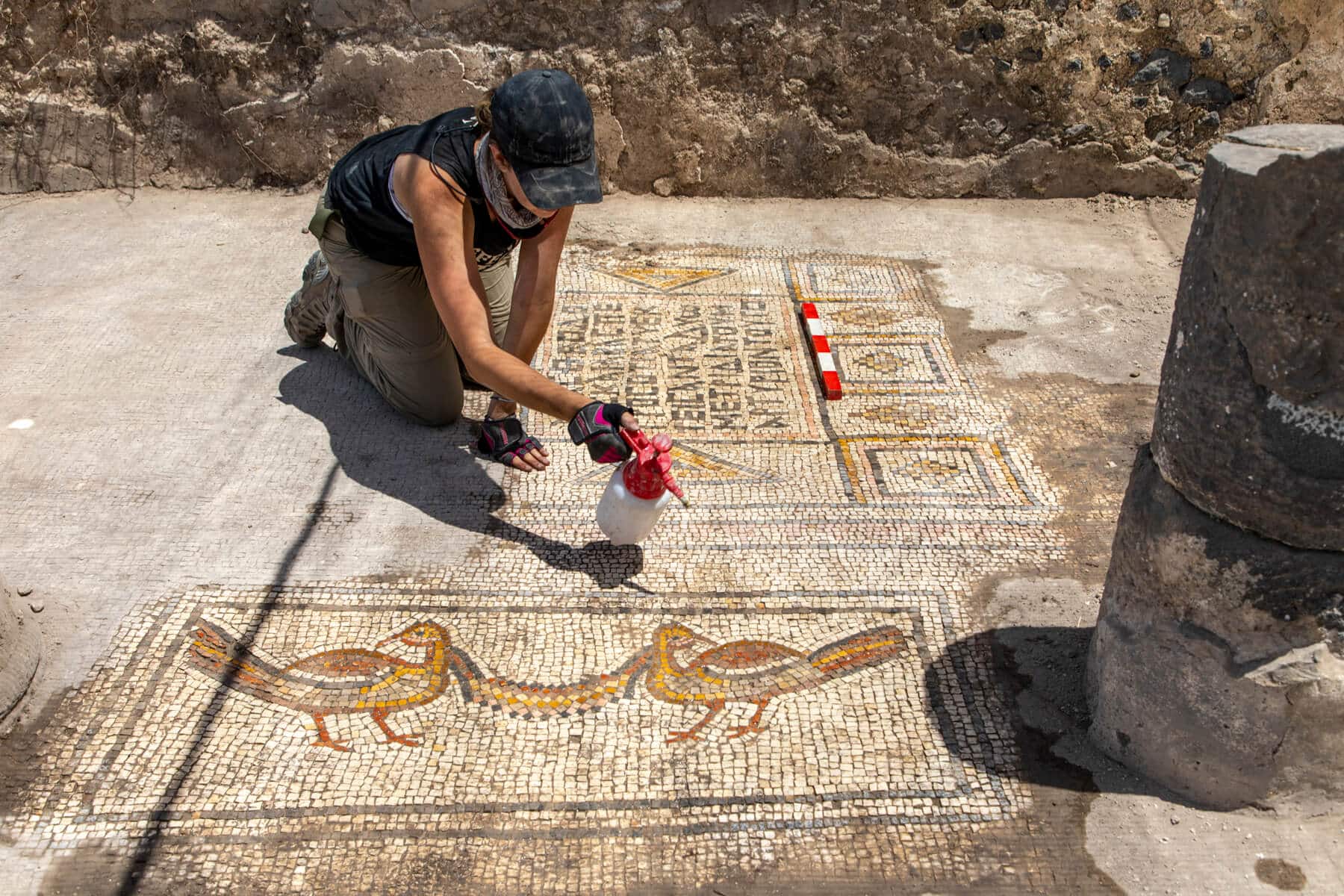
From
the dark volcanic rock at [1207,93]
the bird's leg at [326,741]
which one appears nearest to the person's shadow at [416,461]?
the bird's leg at [326,741]

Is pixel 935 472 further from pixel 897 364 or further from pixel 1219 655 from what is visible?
pixel 1219 655

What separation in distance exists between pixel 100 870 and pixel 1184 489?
2110 mm

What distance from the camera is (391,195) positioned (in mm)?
3088

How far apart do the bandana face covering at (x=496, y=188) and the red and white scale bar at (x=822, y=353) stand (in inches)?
48.8

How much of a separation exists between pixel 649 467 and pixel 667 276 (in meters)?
1.86

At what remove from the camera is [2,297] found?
4102mm

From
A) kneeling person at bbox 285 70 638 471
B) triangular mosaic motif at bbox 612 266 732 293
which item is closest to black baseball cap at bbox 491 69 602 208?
kneeling person at bbox 285 70 638 471

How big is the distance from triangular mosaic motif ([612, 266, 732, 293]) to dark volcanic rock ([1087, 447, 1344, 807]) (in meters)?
2.41

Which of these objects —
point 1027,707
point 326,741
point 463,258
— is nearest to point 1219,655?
point 1027,707

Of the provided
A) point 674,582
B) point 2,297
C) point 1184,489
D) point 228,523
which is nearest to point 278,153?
point 2,297

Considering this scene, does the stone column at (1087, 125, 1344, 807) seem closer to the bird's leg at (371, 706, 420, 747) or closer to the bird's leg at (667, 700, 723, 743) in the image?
the bird's leg at (667, 700, 723, 743)

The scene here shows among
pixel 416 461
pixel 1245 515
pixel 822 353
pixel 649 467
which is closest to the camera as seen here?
pixel 1245 515

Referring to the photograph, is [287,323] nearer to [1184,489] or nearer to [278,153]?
[278,153]

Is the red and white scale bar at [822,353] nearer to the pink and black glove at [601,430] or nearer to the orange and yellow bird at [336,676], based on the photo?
the pink and black glove at [601,430]
